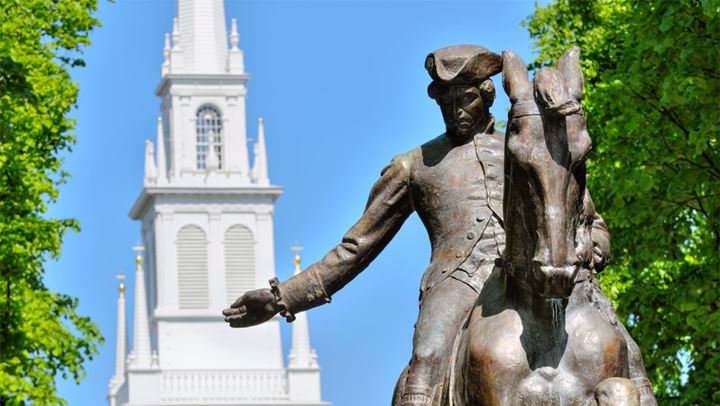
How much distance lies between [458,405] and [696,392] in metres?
19.2

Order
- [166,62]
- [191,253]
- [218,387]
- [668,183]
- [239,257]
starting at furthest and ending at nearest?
[166,62]
[239,257]
[191,253]
[218,387]
[668,183]

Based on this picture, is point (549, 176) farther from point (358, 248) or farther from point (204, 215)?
point (204, 215)

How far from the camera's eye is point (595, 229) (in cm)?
1282

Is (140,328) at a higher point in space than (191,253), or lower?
lower

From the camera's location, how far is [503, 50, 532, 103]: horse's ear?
38.6ft

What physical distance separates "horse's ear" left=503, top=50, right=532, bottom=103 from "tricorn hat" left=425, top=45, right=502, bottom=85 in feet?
4.12

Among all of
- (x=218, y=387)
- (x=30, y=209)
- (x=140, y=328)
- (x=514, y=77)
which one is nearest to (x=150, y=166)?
(x=140, y=328)

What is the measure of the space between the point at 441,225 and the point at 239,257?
131245mm

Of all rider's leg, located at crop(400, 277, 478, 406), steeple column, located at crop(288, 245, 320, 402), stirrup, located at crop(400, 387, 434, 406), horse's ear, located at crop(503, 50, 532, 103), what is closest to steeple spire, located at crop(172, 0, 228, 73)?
steeple column, located at crop(288, 245, 320, 402)

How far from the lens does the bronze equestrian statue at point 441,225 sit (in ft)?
42.8

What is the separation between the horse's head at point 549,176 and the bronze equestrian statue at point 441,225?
0.99 metres

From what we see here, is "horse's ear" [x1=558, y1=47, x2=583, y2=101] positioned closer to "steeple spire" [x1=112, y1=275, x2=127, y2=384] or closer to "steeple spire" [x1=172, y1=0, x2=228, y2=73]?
"steeple spire" [x1=112, y1=275, x2=127, y2=384]

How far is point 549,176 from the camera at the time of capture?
1148 centimetres

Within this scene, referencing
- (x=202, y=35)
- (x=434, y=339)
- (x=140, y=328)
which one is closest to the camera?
(x=434, y=339)
